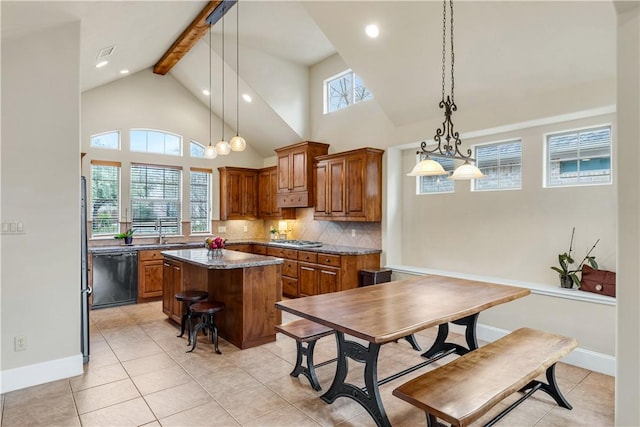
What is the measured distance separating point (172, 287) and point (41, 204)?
201 centimetres

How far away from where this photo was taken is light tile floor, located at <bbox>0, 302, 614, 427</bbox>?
8.26ft

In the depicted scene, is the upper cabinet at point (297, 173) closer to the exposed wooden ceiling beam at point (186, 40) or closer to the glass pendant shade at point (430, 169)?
the exposed wooden ceiling beam at point (186, 40)

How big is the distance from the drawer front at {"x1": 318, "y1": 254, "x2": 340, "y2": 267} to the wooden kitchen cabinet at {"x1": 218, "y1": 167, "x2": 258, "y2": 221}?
275 centimetres

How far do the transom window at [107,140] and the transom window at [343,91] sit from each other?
12.4 feet

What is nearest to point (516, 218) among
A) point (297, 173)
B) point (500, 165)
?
point (500, 165)

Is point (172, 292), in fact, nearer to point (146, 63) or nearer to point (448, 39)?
Result: point (146, 63)

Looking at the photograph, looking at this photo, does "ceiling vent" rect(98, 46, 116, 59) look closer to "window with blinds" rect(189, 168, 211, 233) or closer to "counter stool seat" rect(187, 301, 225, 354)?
"window with blinds" rect(189, 168, 211, 233)

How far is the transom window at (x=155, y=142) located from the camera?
6.64 m

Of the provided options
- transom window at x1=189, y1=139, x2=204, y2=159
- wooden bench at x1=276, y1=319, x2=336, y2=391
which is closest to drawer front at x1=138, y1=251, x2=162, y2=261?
transom window at x1=189, y1=139, x2=204, y2=159

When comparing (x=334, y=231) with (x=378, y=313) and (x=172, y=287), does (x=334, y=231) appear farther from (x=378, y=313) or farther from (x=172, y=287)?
(x=378, y=313)

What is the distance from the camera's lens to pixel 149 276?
593cm

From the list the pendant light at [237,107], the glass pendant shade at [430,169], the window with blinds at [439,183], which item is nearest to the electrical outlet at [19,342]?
the pendant light at [237,107]

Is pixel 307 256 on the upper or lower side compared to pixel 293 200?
lower

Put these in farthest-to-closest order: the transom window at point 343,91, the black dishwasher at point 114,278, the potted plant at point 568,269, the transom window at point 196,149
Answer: the transom window at point 196,149
the transom window at point 343,91
the black dishwasher at point 114,278
the potted plant at point 568,269
